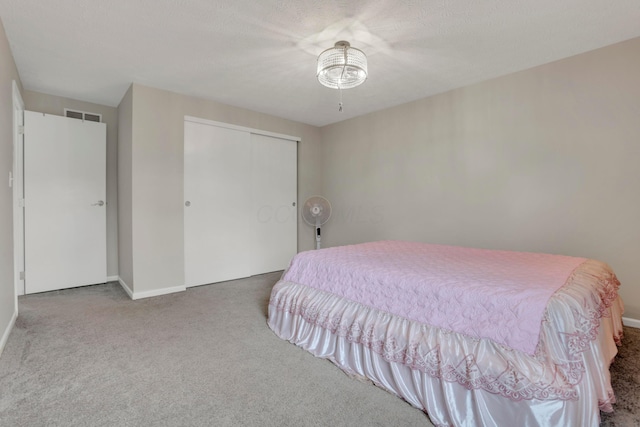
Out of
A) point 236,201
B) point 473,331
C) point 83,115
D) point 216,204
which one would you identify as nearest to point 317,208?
point 236,201

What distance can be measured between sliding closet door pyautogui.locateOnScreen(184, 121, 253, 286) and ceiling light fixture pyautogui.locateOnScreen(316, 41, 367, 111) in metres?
1.92

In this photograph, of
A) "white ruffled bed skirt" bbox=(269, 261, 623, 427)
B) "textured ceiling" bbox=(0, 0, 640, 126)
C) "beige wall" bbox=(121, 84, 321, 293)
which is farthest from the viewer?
"beige wall" bbox=(121, 84, 321, 293)

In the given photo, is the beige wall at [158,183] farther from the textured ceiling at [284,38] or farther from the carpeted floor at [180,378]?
the carpeted floor at [180,378]

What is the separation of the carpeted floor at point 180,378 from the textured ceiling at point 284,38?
7.16ft

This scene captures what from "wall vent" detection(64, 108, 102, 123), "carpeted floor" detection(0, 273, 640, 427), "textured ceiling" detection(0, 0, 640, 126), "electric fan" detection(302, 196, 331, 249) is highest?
"textured ceiling" detection(0, 0, 640, 126)

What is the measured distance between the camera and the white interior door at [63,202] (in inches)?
131

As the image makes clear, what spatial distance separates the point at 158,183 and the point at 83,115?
146 centimetres

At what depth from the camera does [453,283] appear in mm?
1583

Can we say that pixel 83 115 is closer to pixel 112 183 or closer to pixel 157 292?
pixel 112 183

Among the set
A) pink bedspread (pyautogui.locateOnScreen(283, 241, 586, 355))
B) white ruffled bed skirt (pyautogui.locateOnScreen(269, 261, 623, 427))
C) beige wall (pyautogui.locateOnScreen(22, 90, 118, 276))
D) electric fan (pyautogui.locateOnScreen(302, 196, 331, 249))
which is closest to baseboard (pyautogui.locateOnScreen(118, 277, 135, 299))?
beige wall (pyautogui.locateOnScreen(22, 90, 118, 276))

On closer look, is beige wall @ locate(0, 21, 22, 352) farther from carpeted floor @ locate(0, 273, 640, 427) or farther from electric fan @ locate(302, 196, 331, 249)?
electric fan @ locate(302, 196, 331, 249)

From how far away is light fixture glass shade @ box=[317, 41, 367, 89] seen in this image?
2143mm

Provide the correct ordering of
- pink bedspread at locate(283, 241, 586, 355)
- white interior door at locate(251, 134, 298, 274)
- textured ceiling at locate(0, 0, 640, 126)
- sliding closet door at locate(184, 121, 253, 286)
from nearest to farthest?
pink bedspread at locate(283, 241, 586, 355) → textured ceiling at locate(0, 0, 640, 126) → sliding closet door at locate(184, 121, 253, 286) → white interior door at locate(251, 134, 298, 274)

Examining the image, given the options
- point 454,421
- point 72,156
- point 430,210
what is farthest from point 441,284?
point 72,156
